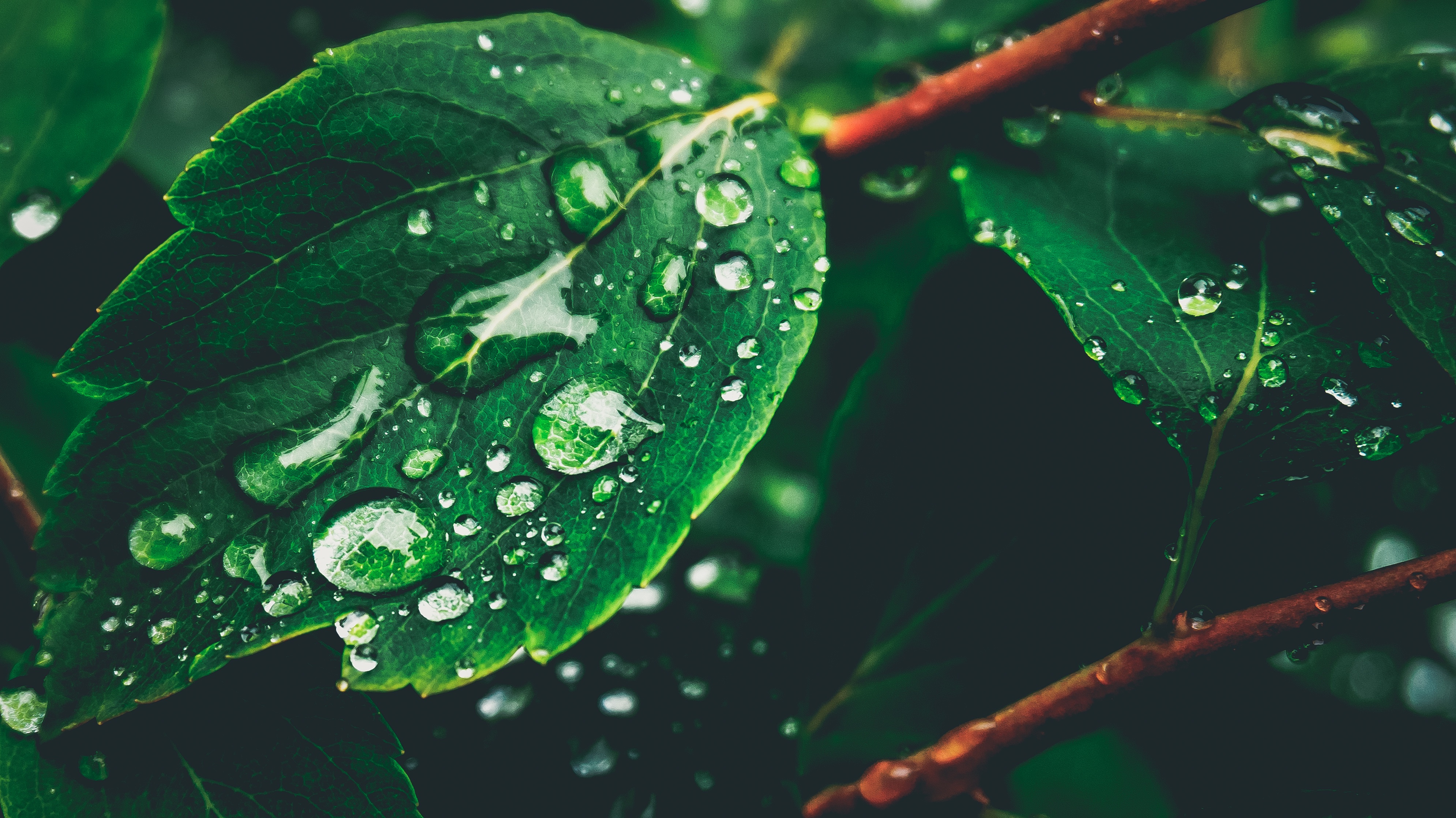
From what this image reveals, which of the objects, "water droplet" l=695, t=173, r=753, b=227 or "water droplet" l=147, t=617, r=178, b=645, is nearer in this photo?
"water droplet" l=147, t=617, r=178, b=645

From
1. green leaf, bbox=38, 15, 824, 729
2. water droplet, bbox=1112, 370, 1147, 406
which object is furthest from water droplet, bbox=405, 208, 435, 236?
water droplet, bbox=1112, 370, 1147, 406

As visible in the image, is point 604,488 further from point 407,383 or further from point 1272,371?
point 1272,371

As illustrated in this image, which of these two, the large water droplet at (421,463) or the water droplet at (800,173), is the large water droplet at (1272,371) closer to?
the water droplet at (800,173)

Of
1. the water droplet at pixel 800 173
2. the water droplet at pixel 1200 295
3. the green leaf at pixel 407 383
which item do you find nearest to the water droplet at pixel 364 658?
the green leaf at pixel 407 383

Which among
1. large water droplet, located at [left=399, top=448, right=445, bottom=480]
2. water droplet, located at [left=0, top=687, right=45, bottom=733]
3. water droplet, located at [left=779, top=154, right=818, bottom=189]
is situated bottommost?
water droplet, located at [left=0, top=687, right=45, bottom=733]

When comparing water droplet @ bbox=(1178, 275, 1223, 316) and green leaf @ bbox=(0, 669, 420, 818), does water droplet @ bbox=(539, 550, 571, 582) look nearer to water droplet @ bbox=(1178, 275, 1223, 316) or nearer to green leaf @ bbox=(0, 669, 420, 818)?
green leaf @ bbox=(0, 669, 420, 818)

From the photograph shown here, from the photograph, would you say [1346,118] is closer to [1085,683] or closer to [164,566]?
[1085,683]

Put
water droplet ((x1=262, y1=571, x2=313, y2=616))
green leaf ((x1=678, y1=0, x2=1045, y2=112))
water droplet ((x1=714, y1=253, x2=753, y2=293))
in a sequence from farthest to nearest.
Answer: green leaf ((x1=678, y1=0, x2=1045, y2=112))
water droplet ((x1=714, y1=253, x2=753, y2=293))
water droplet ((x1=262, y1=571, x2=313, y2=616))
